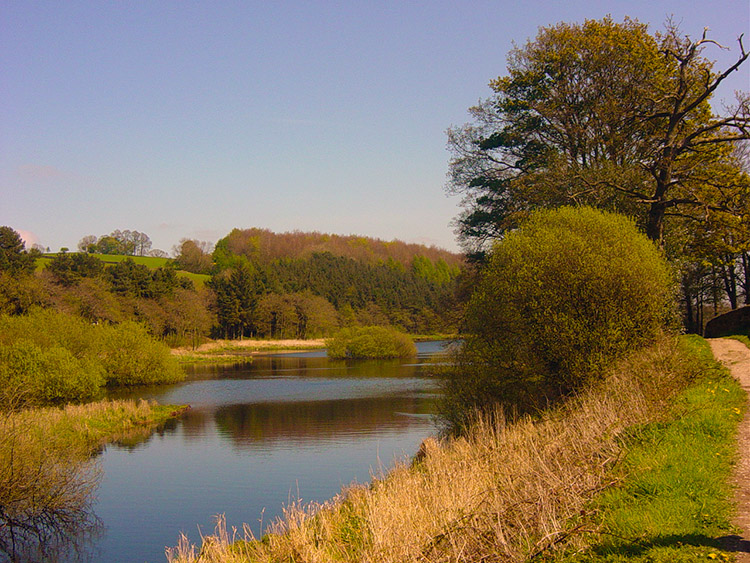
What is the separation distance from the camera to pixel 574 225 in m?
20.1

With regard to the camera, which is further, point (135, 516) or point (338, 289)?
point (338, 289)

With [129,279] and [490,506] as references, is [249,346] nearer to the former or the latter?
[129,279]

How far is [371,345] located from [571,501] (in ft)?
240

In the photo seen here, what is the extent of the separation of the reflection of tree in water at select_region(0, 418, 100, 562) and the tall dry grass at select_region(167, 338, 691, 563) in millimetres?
7120

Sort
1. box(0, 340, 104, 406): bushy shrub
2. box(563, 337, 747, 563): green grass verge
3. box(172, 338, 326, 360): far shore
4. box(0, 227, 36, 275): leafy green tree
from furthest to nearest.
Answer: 1. box(172, 338, 326, 360): far shore
2. box(0, 227, 36, 275): leafy green tree
3. box(0, 340, 104, 406): bushy shrub
4. box(563, 337, 747, 563): green grass verge

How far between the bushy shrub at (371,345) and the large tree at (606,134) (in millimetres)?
51250

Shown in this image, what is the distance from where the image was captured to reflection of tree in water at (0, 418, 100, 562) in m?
15.7

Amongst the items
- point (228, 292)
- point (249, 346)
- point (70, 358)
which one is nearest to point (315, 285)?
point (228, 292)

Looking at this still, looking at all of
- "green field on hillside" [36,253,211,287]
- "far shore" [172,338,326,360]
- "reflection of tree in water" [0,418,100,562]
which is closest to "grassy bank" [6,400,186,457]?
"reflection of tree in water" [0,418,100,562]

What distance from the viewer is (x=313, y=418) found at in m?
33.5

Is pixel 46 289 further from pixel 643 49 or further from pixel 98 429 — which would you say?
pixel 643 49

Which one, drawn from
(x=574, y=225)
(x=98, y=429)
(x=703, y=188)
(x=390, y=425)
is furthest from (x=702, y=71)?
(x=98, y=429)

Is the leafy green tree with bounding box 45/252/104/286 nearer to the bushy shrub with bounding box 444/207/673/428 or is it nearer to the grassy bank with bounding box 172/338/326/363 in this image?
the grassy bank with bounding box 172/338/326/363

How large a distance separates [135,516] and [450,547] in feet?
43.4
